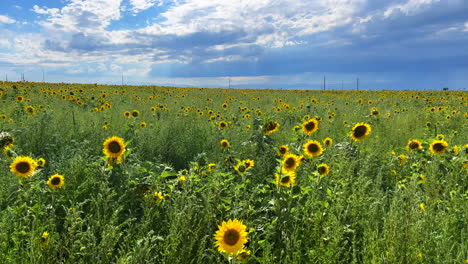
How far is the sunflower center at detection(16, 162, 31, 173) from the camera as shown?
8.04ft

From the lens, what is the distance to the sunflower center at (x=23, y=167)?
2.45 meters

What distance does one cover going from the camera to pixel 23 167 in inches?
97.3

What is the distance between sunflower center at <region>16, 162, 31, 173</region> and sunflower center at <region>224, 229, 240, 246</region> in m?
1.74

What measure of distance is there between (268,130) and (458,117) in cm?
666

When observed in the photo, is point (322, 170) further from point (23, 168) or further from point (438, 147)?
point (23, 168)

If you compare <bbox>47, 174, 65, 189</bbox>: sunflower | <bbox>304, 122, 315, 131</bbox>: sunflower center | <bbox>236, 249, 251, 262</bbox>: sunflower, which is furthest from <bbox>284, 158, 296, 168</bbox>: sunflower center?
<bbox>47, 174, 65, 189</bbox>: sunflower

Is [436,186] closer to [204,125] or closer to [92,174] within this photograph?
[92,174]

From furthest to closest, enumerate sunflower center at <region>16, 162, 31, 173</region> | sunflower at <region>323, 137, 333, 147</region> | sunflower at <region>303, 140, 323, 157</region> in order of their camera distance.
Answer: sunflower at <region>323, 137, 333, 147</region> → sunflower at <region>303, 140, 323, 157</region> → sunflower center at <region>16, 162, 31, 173</region>

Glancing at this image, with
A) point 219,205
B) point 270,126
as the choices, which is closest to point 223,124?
point 270,126

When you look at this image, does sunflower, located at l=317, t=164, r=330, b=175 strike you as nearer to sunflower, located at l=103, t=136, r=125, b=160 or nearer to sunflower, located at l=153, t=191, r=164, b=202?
sunflower, located at l=153, t=191, r=164, b=202

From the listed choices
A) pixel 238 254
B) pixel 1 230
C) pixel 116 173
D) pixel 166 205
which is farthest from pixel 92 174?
pixel 238 254

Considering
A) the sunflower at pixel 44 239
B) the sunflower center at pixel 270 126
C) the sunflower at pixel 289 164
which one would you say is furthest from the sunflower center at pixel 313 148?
the sunflower at pixel 44 239

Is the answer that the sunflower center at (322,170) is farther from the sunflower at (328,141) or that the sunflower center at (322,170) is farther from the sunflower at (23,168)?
the sunflower at (23,168)

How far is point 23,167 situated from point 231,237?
5.95 ft
